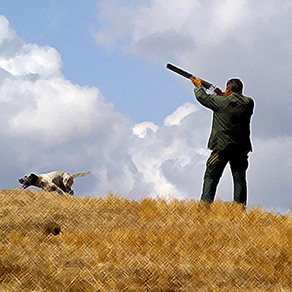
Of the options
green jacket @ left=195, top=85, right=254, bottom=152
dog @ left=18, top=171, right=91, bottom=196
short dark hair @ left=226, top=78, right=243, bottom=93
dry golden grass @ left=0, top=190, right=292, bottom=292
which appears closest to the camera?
dry golden grass @ left=0, top=190, right=292, bottom=292

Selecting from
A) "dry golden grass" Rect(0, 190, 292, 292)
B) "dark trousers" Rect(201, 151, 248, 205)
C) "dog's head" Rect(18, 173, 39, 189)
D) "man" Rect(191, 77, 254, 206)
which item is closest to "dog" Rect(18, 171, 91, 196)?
"dog's head" Rect(18, 173, 39, 189)

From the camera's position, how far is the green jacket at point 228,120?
29.5ft

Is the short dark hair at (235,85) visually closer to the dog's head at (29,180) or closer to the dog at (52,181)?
the dog at (52,181)

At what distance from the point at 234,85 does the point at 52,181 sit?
518 centimetres

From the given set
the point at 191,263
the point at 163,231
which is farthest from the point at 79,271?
the point at 163,231

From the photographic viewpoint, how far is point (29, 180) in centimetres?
1209

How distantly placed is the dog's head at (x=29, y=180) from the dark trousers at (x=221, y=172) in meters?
4.58

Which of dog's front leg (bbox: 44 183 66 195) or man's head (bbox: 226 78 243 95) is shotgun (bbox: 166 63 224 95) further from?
dog's front leg (bbox: 44 183 66 195)

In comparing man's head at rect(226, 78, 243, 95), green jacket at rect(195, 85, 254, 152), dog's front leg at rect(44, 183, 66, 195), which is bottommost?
dog's front leg at rect(44, 183, 66, 195)

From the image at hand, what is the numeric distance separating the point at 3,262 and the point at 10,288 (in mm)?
647

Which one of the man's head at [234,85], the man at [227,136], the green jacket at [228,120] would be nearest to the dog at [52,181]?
the man at [227,136]

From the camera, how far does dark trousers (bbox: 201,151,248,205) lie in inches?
356

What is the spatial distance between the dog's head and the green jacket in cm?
483

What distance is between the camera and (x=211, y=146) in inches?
356
